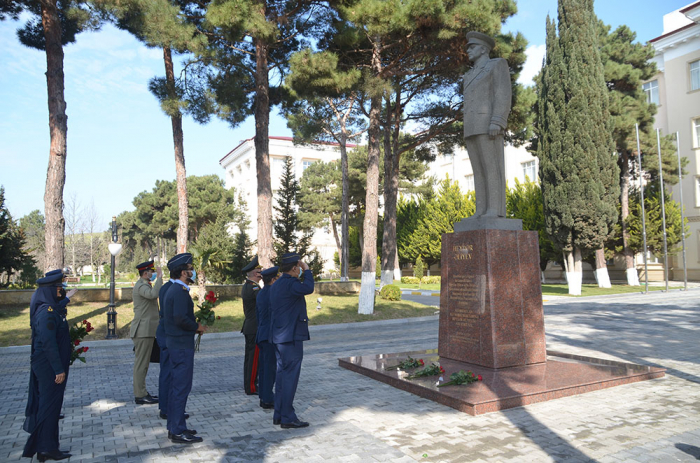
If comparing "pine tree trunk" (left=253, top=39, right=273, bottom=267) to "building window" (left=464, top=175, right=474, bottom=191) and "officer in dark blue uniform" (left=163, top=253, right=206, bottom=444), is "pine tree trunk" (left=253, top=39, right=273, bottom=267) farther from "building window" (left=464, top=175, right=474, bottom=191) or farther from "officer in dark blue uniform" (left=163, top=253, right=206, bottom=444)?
"building window" (left=464, top=175, right=474, bottom=191)

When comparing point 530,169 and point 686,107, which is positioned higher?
point 686,107

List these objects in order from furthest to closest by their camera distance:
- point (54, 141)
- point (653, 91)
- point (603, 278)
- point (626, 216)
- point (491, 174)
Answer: point (653, 91) < point (626, 216) < point (603, 278) < point (54, 141) < point (491, 174)

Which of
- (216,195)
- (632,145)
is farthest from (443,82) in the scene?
(216,195)

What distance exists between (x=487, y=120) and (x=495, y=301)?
2.77 m

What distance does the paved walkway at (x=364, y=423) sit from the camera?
14.2 feet

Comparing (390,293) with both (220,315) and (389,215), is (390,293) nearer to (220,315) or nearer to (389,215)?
(389,215)

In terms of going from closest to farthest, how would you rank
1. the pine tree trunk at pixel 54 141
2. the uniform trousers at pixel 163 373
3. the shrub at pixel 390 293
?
the uniform trousers at pixel 163 373 → the pine tree trunk at pixel 54 141 → the shrub at pixel 390 293

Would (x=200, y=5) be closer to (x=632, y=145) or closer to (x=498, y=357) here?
(x=498, y=357)

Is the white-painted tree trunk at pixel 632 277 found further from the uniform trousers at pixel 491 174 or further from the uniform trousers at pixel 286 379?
the uniform trousers at pixel 286 379

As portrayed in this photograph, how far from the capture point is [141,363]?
6.39 metres

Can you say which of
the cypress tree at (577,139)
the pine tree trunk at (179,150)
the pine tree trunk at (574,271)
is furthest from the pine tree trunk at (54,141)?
the pine tree trunk at (574,271)

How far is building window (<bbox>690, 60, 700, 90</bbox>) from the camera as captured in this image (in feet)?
100

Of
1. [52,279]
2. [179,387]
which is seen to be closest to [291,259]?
[179,387]

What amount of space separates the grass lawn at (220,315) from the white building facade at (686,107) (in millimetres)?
21395
